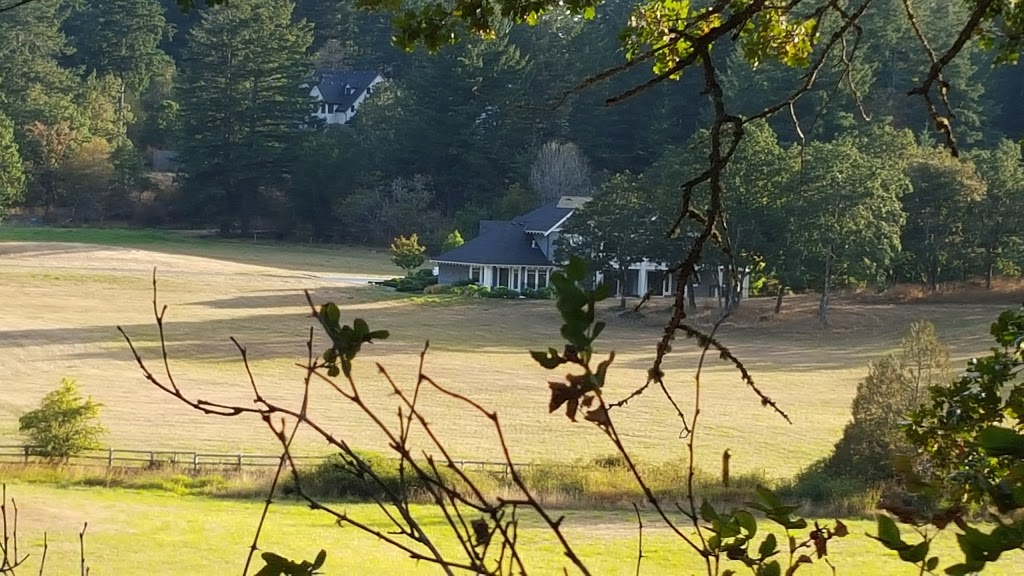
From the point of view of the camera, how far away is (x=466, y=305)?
1609 inches

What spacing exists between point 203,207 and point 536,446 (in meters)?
39.9

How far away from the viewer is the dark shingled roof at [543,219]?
4425cm

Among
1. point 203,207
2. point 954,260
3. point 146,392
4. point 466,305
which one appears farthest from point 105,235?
point 954,260

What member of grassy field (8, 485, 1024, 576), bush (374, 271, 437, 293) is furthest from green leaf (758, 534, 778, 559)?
bush (374, 271, 437, 293)

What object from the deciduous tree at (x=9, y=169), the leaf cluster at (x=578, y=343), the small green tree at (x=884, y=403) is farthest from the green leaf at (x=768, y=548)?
the deciduous tree at (x=9, y=169)

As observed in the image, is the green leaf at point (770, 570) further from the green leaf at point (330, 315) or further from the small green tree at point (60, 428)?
the small green tree at point (60, 428)

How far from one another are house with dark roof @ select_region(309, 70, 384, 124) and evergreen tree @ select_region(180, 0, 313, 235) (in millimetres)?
8759

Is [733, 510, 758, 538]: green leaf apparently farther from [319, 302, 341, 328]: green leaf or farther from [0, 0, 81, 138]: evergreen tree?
[0, 0, 81, 138]: evergreen tree

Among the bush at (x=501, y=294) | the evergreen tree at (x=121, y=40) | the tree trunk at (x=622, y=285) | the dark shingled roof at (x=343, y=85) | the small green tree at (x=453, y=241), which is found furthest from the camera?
the dark shingled roof at (x=343, y=85)

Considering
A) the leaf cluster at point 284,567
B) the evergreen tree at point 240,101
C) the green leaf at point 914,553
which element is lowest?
the leaf cluster at point 284,567

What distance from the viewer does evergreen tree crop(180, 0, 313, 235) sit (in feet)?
180

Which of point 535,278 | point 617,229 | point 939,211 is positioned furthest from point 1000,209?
point 535,278

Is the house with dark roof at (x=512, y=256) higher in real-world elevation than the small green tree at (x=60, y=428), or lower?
higher

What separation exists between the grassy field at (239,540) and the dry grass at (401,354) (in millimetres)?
3882
